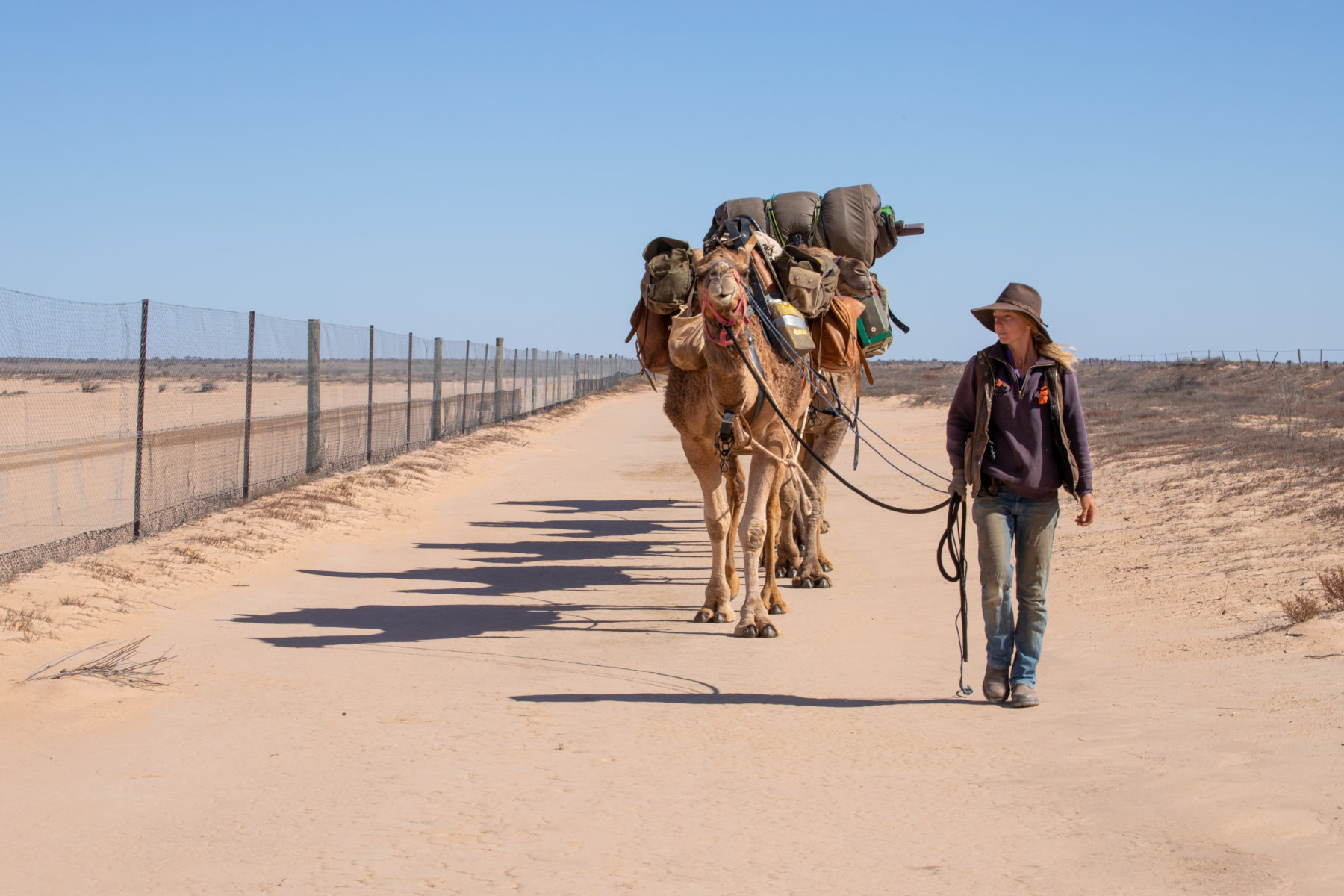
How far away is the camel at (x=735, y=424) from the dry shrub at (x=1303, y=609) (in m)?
3.26

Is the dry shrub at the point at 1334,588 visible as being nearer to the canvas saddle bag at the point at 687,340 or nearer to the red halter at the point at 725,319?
the red halter at the point at 725,319

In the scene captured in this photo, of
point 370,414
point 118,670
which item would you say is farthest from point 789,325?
point 370,414

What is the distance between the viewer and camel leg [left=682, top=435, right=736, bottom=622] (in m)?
9.00

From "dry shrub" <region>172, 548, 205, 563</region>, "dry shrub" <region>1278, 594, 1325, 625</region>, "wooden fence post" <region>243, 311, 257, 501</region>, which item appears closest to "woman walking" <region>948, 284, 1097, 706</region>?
"dry shrub" <region>1278, 594, 1325, 625</region>

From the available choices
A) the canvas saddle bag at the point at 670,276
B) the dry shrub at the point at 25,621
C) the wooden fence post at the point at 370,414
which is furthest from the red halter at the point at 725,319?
the wooden fence post at the point at 370,414

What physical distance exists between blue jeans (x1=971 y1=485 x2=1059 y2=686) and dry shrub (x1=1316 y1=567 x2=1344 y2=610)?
2.42 metres

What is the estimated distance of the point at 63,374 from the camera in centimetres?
1083

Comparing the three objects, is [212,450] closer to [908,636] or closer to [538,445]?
[908,636]

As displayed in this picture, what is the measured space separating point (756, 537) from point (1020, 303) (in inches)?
113

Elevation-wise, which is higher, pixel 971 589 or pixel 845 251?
pixel 845 251

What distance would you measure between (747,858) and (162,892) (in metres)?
2.00

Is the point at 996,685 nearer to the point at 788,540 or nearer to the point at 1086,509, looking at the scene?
the point at 1086,509

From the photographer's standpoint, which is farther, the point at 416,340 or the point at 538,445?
the point at 538,445

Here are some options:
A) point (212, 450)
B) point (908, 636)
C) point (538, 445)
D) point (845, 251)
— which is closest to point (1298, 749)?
point (908, 636)
